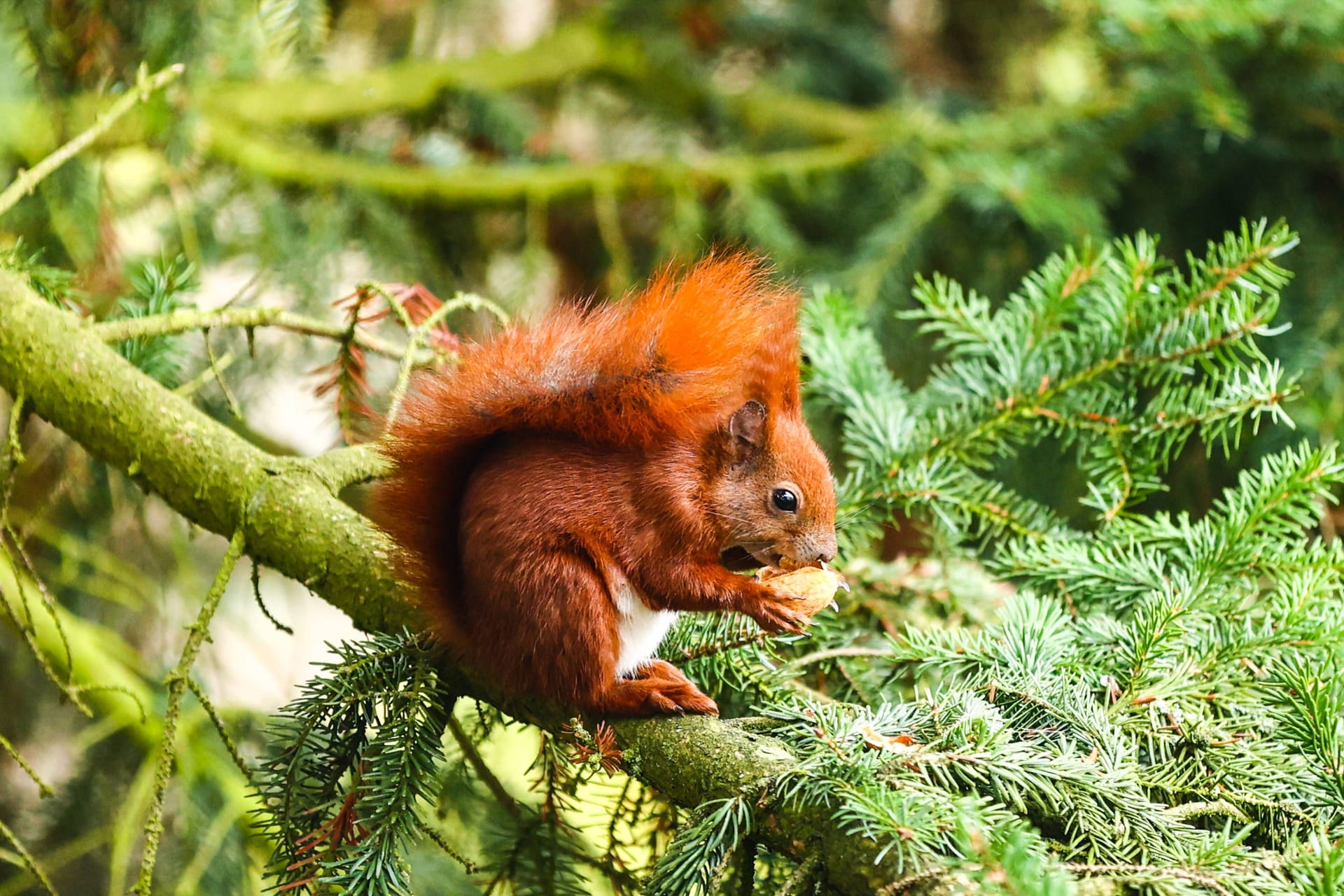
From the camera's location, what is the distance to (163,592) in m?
2.26

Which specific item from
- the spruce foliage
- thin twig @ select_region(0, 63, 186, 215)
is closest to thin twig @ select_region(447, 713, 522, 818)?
the spruce foliage

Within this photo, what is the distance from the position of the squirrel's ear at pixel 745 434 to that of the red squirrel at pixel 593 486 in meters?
0.01

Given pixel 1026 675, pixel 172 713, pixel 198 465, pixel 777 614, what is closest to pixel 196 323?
pixel 198 465

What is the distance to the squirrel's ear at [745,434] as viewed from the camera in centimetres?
123

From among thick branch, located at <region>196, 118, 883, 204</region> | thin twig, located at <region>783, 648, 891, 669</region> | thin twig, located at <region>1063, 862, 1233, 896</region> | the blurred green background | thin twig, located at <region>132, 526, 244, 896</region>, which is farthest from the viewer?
thick branch, located at <region>196, 118, 883, 204</region>

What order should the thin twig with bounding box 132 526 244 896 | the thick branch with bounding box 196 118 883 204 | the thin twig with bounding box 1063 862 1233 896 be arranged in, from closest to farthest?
1. the thin twig with bounding box 1063 862 1233 896
2. the thin twig with bounding box 132 526 244 896
3. the thick branch with bounding box 196 118 883 204

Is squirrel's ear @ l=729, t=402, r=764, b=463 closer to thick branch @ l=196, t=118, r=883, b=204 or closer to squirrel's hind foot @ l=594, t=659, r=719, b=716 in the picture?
squirrel's hind foot @ l=594, t=659, r=719, b=716

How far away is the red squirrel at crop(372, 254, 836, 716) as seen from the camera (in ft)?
3.47

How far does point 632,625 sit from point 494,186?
1731mm

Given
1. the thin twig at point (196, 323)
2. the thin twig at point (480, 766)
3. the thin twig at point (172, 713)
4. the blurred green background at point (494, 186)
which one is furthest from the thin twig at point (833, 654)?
the thin twig at point (196, 323)

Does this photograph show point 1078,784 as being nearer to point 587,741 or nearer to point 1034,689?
point 1034,689

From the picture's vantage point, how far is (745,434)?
1.24 meters

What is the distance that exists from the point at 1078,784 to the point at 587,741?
16.9 inches

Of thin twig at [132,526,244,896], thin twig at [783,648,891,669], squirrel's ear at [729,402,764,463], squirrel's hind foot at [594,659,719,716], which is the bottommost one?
thin twig at [132,526,244,896]
